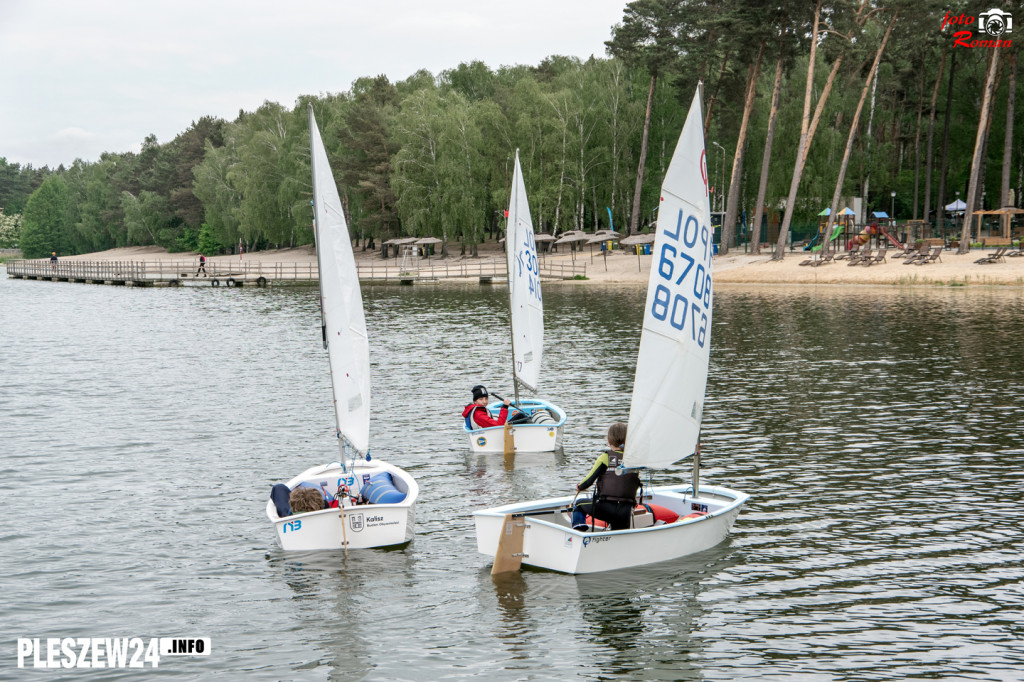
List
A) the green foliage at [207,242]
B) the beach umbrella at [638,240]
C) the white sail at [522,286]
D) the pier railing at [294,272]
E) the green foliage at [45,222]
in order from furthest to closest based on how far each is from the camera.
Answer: the green foliage at [45,222] < the green foliage at [207,242] < the pier railing at [294,272] < the beach umbrella at [638,240] < the white sail at [522,286]

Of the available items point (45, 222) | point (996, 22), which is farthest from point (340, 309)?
point (45, 222)

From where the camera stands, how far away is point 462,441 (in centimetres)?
2553

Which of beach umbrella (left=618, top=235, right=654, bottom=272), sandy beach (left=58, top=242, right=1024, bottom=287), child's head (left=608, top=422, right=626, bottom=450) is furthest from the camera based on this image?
beach umbrella (left=618, top=235, right=654, bottom=272)

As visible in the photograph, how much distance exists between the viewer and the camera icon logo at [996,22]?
206 ft

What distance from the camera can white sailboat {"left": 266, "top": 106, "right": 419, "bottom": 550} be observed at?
636 inches

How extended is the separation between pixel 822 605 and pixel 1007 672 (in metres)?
2.75

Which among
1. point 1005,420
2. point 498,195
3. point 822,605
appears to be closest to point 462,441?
point 822,605

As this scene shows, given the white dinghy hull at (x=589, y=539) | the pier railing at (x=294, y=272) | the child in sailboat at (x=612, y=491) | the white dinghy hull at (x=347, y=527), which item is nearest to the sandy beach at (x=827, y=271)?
the pier railing at (x=294, y=272)

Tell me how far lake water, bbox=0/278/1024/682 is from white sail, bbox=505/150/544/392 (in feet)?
7.92

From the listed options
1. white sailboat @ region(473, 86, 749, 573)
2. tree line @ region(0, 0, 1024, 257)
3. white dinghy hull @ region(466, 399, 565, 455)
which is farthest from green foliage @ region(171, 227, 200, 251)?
white sailboat @ region(473, 86, 749, 573)

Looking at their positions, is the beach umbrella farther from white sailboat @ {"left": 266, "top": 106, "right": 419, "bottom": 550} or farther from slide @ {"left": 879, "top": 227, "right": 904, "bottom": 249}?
white sailboat @ {"left": 266, "top": 106, "right": 419, "bottom": 550}

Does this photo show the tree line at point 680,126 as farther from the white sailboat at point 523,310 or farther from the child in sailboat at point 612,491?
the child in sailboat at point 612,491

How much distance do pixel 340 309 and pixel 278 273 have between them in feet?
290

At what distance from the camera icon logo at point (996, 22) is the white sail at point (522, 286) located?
2004 inches
